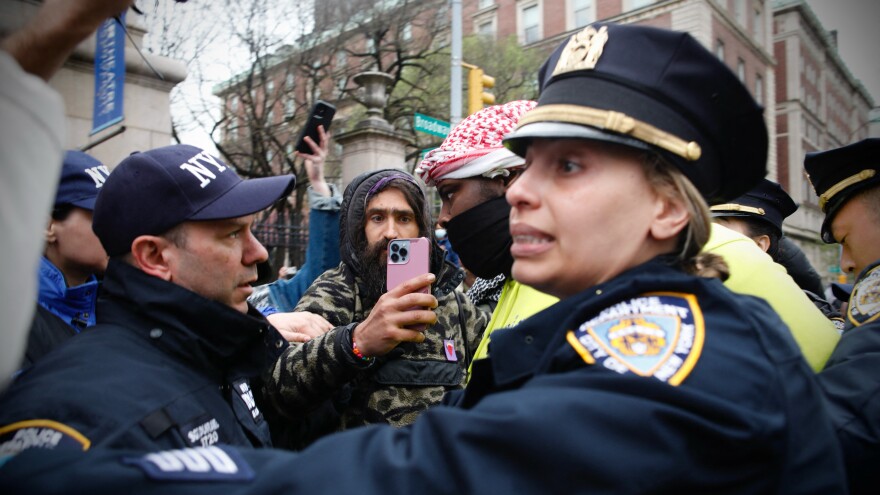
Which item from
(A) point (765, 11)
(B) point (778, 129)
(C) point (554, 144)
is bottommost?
(C) point (554, 144)

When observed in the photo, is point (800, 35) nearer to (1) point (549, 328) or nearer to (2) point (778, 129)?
(2) point (778, 129)

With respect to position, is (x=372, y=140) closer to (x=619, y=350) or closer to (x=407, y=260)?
(x=407, y=260)

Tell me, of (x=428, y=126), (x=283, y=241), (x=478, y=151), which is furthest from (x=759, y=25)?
(x=478, y=151)

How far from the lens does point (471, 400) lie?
1324 mm

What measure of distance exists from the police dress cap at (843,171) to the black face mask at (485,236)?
4.23 feet

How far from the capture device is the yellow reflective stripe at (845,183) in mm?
2289

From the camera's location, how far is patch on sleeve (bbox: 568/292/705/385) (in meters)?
1.00

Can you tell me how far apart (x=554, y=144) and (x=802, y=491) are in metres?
0.80

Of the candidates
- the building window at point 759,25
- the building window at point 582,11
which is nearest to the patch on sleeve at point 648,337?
the building window at point 759,25

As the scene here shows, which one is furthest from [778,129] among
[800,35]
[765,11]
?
[765,11]

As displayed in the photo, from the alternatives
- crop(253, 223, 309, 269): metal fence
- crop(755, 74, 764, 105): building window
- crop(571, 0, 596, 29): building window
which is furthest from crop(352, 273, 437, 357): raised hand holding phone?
crop(571, 0, 596, 29): building window

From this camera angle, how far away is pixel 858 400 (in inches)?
56.1

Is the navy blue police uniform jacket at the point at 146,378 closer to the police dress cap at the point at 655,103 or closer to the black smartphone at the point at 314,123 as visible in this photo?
the police dress cap at the point at 655,103

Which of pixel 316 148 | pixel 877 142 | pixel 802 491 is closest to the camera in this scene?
pixel 802 491
